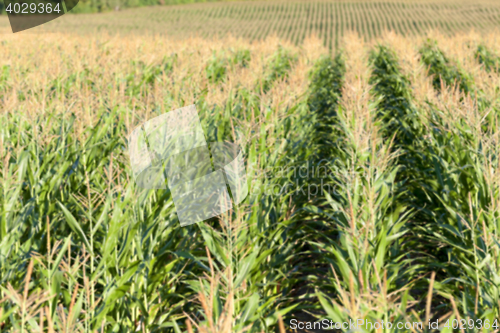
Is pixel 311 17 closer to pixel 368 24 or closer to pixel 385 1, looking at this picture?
pixel 368 24

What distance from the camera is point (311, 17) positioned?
4666 centimetres

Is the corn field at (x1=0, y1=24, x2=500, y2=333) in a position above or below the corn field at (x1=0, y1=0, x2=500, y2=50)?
above

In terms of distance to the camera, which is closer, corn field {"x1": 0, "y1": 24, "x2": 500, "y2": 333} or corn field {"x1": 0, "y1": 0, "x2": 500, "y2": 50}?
corn field {"x1": 0, "y1": 24, "x2": 500, "y2": 333}

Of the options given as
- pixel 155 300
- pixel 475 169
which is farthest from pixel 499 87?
pixel 155 300

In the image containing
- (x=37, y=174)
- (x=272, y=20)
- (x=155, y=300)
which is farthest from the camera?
(x=272, y=20)

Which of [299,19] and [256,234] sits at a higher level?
[256,234]

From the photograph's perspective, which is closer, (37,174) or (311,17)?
(37,174)

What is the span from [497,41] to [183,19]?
44.5 metres

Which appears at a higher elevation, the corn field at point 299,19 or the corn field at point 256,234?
the corn field at point 256,234

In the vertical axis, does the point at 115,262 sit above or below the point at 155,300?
above

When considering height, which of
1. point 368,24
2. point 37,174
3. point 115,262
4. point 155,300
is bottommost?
point 368,24

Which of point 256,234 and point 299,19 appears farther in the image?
point 299,19

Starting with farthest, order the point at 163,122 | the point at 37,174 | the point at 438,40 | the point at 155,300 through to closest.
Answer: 1. the point at 438,40
2. the point at 163,122
3. the point at 37,174
4. the point at 155,300

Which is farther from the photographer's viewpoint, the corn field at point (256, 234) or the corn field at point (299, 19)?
the corn field at point (299, 19)
